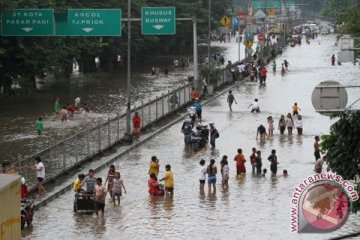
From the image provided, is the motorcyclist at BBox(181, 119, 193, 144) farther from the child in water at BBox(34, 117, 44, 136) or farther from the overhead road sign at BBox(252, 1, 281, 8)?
the overhead road sign at BBox(252, 1, 281, 8)

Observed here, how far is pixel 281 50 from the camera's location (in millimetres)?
105688

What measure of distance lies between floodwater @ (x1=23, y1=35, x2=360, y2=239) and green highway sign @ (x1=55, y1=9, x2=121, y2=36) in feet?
23.6

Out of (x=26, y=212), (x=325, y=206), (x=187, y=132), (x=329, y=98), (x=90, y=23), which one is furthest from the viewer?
(x=90, y=23)

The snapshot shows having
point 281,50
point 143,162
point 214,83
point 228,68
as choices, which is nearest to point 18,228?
point 143,162

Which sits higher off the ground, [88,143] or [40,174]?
[88,143]

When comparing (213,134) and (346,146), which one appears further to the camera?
(213,134)

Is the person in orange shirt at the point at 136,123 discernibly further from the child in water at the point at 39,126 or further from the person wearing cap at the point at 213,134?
the person wearing cap at the point at 213,134

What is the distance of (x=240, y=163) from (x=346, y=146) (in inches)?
638

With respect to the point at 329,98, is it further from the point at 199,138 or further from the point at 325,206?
the point at 199,138

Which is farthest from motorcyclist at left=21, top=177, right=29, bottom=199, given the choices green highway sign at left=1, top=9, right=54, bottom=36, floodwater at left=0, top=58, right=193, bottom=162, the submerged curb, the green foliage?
the green foliage

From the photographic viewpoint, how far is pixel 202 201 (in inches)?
1116

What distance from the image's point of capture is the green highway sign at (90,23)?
165 feet

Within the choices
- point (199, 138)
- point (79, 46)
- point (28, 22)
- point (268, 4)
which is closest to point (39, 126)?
point (199, 138)

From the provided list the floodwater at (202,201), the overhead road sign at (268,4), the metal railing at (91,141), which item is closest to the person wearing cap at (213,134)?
the floodwater at (202,201)
